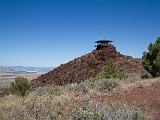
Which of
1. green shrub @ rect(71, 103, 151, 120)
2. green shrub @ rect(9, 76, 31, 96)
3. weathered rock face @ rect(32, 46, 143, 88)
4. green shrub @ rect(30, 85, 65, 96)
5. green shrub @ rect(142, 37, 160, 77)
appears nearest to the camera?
green shrub @ rect(71, 103, 151, 120)

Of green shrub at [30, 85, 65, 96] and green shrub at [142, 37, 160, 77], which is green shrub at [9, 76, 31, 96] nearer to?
green shrub at [30, 85, 65, 96]

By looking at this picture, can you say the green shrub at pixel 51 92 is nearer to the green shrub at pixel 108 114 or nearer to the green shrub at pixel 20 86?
the green shrub at pixel 20 86

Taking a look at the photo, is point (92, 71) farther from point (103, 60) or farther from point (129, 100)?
point (129, 100)

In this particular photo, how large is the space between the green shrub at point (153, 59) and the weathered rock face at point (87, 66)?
20676mm

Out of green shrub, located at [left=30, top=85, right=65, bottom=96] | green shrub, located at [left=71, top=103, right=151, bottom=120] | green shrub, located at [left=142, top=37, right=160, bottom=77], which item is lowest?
green shrub, located at [left=71, top=103, right=151, bottom=120]

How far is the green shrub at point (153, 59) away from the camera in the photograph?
38.2m

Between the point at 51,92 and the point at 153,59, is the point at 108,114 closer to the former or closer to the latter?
the point at 51,92

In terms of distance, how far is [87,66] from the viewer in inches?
2665

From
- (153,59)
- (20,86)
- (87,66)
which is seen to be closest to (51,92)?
(20,86)

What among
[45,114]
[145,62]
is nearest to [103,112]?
[45,114]

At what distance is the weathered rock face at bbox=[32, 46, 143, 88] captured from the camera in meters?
63.6

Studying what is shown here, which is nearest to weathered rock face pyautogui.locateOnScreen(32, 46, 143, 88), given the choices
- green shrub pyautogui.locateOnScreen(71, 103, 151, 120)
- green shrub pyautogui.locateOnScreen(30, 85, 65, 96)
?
green shrub pyautogui.locateOnScreen(30, 85, 65, 96)

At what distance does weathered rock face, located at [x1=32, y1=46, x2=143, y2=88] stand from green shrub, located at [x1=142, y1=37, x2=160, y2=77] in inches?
814

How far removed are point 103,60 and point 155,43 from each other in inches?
1141
